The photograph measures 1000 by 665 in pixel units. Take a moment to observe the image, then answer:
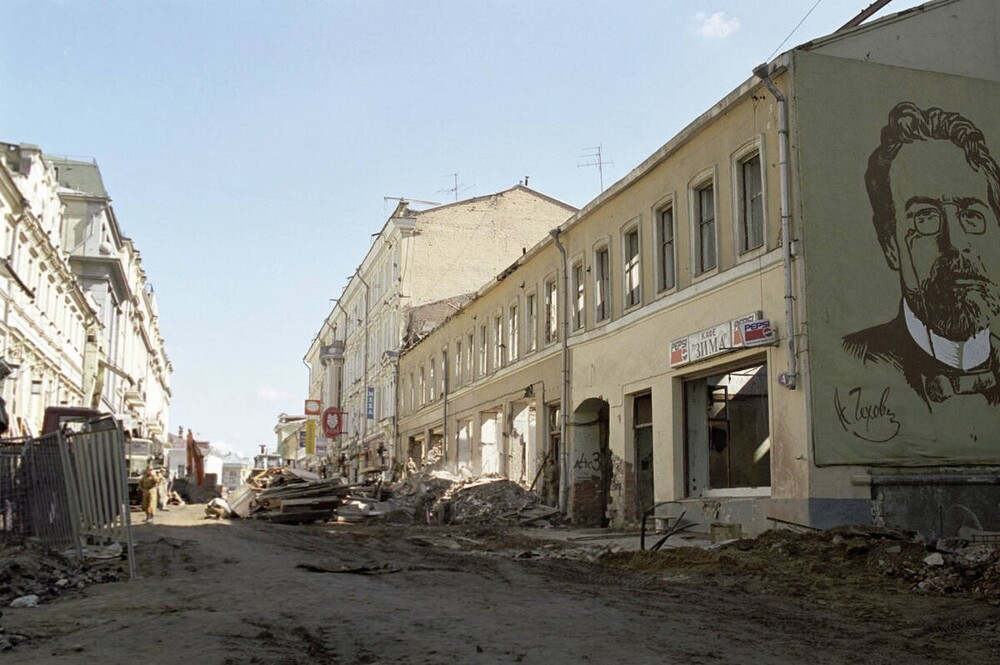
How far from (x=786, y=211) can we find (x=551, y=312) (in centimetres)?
1248

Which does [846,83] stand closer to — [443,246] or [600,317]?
[600,317]

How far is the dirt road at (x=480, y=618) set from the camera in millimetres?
7227

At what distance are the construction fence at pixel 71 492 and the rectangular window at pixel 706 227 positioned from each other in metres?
11.4

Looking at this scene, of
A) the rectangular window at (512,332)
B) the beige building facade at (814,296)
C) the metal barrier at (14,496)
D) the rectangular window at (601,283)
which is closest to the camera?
the metal barrier at (14,496)

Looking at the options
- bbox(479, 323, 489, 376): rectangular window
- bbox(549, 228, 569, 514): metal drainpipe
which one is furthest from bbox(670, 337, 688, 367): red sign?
bbox(479, 323, 489, 376): rectangular window

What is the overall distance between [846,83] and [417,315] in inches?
1257

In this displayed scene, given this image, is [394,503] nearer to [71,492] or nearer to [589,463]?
[589,463]

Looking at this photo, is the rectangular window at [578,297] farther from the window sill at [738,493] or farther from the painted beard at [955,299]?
the painted beard at [955,299]

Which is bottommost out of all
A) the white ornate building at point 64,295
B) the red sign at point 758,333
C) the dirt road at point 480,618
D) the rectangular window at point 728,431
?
the dirt road at point 480,618

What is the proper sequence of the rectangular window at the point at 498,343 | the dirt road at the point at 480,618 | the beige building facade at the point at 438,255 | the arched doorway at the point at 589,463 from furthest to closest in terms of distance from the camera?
the beige building facade at the point at 438,255 → the rectangular window at the point at 498,343 → the arched doorway at the point at 589,463 → the dirt road at the point at 480,618

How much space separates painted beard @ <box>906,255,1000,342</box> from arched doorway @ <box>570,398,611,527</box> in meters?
9.80

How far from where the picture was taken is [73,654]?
6.94 meters

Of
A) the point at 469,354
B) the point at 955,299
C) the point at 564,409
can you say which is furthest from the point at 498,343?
the point at 955,299

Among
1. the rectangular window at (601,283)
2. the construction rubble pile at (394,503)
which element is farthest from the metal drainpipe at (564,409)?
the rectangular window at (601,283)
